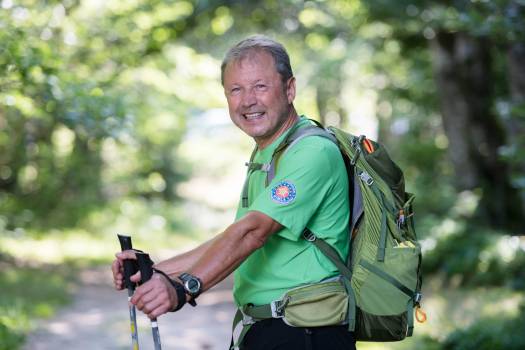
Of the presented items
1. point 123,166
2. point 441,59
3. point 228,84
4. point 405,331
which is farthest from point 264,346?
point 123,166

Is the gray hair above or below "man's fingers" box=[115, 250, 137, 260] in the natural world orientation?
above

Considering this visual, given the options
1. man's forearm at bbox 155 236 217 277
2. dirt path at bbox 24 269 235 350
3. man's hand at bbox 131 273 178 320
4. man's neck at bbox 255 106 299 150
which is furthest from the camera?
dirt path at bbox 24 269 235 350

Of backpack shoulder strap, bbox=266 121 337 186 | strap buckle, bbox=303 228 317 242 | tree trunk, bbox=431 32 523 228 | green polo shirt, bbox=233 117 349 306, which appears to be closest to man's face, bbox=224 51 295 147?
backpack shoulder strap, bbox=266 121 337 186

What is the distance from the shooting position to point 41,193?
652 inches

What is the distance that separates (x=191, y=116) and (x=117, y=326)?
7.26 m

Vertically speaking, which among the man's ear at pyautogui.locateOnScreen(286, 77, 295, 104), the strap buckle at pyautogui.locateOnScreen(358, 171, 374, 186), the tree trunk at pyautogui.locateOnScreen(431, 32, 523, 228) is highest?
the tree trunk at pyautogui.locateOnScreen(431, 32, 523, 228)

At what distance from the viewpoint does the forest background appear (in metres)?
7.71

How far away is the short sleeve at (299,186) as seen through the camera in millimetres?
3006

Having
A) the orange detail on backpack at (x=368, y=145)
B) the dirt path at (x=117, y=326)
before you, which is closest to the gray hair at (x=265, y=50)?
the orange detail on backpack at (x=368, y=145)

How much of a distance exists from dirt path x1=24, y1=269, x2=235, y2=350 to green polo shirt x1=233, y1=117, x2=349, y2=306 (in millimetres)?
5877

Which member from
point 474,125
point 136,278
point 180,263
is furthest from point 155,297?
point 474,125

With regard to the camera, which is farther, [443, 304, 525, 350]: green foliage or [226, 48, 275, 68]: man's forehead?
[443, 304, 525, 350]: green foliage

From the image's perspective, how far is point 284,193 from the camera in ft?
9.87

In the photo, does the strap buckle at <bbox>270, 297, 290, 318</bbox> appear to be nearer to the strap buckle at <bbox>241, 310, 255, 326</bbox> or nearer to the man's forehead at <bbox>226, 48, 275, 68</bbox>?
the strap buckle at <bbox>241, 310, 255, 326</bbox>
